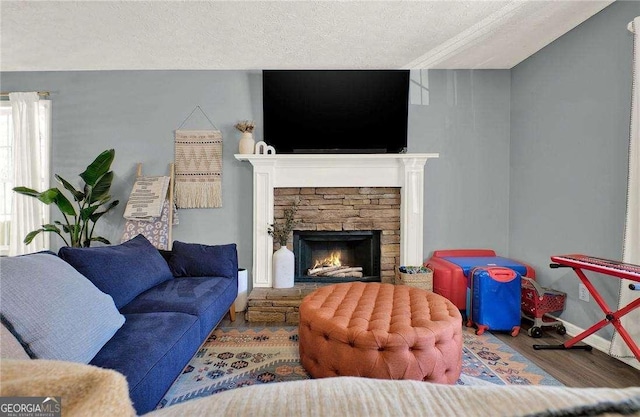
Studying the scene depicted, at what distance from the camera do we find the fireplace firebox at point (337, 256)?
359 centimetres

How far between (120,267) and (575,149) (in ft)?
11.8

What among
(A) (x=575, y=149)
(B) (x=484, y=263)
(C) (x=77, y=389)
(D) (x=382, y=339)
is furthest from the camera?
(B) (x=484, y=263)

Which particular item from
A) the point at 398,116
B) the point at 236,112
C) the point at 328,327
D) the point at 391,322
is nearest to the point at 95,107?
the point at 236,112

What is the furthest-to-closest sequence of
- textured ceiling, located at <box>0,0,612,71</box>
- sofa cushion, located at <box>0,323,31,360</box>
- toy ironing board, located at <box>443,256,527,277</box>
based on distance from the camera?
toy ironing board, located at <box>443,256,527,277</box> < textured ceiling, located at <box>0,0,612,71</box> < sofa cushion, located at <box>0,323,31,360</box>

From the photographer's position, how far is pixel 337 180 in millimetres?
3484

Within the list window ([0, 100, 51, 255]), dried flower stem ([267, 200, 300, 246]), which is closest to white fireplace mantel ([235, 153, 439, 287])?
dried flower stem ([267, 200, 300, 246])

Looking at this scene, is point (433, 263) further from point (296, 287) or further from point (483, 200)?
point (296, 287)

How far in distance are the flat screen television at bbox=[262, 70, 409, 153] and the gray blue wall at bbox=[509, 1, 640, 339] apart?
1.25m

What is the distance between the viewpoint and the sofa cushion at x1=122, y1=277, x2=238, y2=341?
1972 millimetres

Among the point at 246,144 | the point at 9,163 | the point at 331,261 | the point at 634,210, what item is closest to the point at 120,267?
the point at 246,144

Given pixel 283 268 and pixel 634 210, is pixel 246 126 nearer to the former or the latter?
pixel 283 268

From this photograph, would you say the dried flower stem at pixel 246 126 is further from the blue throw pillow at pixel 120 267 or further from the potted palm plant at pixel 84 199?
the blue throw pillow at pixel 120 267

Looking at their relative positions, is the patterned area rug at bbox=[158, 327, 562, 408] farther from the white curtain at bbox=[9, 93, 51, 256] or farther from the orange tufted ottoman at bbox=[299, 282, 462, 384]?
the white curtain at bbox=[9, 93, 51, 256]

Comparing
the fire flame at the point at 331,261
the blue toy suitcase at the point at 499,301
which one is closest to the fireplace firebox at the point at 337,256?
the fire flame at the point at 331,261
